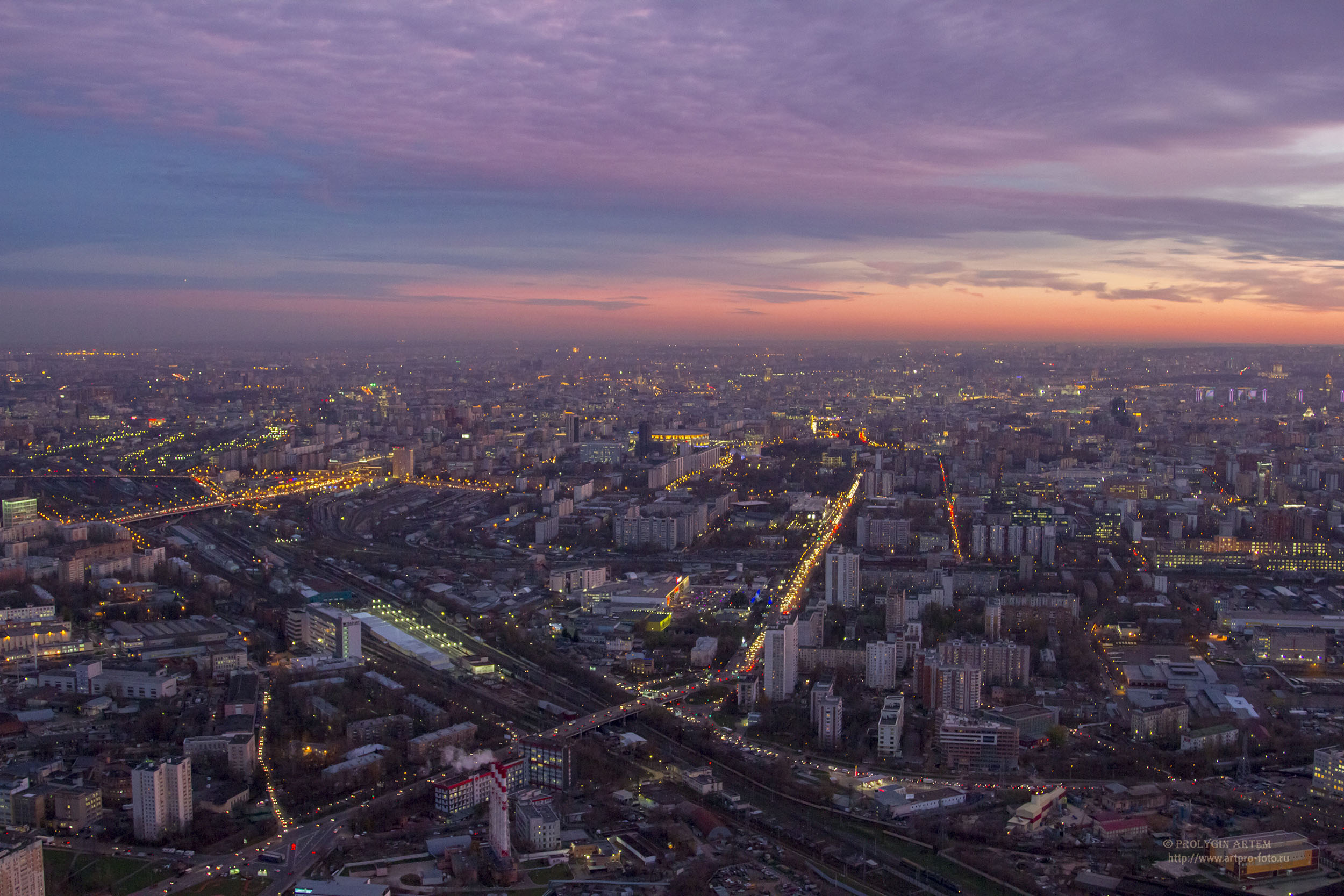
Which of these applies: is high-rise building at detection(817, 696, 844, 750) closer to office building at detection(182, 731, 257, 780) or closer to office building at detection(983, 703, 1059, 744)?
office building at detection(983, 703, 1059, 744)

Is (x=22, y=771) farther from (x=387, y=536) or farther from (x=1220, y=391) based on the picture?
(x=1220, y=391)

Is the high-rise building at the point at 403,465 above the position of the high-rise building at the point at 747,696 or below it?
above

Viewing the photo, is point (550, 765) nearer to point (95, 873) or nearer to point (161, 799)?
point (161, 799)

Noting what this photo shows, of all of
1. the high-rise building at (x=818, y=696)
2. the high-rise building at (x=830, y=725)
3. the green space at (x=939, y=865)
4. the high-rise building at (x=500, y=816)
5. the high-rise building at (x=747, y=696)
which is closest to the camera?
the green space at (x=939, y=865)

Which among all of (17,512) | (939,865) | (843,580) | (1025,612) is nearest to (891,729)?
(939,865)

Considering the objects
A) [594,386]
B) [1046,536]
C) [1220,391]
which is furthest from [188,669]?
[1220,391]

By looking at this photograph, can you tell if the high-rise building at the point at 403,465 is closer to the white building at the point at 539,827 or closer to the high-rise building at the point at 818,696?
the high-rise building at the point at 818,696

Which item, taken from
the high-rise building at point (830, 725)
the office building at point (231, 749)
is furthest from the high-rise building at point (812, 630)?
the office building at point (231, 749)
